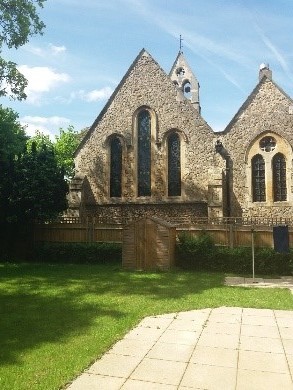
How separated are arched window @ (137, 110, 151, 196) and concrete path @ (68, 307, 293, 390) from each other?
1582 centimetres

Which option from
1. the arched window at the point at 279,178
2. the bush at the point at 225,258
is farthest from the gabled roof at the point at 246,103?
the bush at the point at 225,258

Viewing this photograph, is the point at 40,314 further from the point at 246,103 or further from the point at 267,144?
the point at 246,103

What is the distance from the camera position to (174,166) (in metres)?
23.6

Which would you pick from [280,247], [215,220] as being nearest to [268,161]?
[215,220]

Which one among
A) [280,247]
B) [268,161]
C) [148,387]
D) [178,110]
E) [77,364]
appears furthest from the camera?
[178,110]

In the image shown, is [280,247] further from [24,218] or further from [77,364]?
[24,218]

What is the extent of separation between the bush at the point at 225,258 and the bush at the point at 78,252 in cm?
376

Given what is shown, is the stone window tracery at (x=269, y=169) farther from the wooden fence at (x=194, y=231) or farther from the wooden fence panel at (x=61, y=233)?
the wooden fence panel at (x=61, y=233)

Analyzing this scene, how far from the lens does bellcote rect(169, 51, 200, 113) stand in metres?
→ 41.3

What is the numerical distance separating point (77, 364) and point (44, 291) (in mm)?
6357

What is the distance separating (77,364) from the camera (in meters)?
5.64

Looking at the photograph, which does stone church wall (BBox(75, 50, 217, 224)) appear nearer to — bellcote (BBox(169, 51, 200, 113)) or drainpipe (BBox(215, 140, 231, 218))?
drainpipe (BBox(215, 140, 231, 218))

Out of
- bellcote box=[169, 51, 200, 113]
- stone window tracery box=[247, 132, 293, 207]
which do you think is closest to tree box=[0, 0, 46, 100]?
stone window tracery box=[247, 132, 293, 207]

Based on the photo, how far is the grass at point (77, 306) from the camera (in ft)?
18.8
